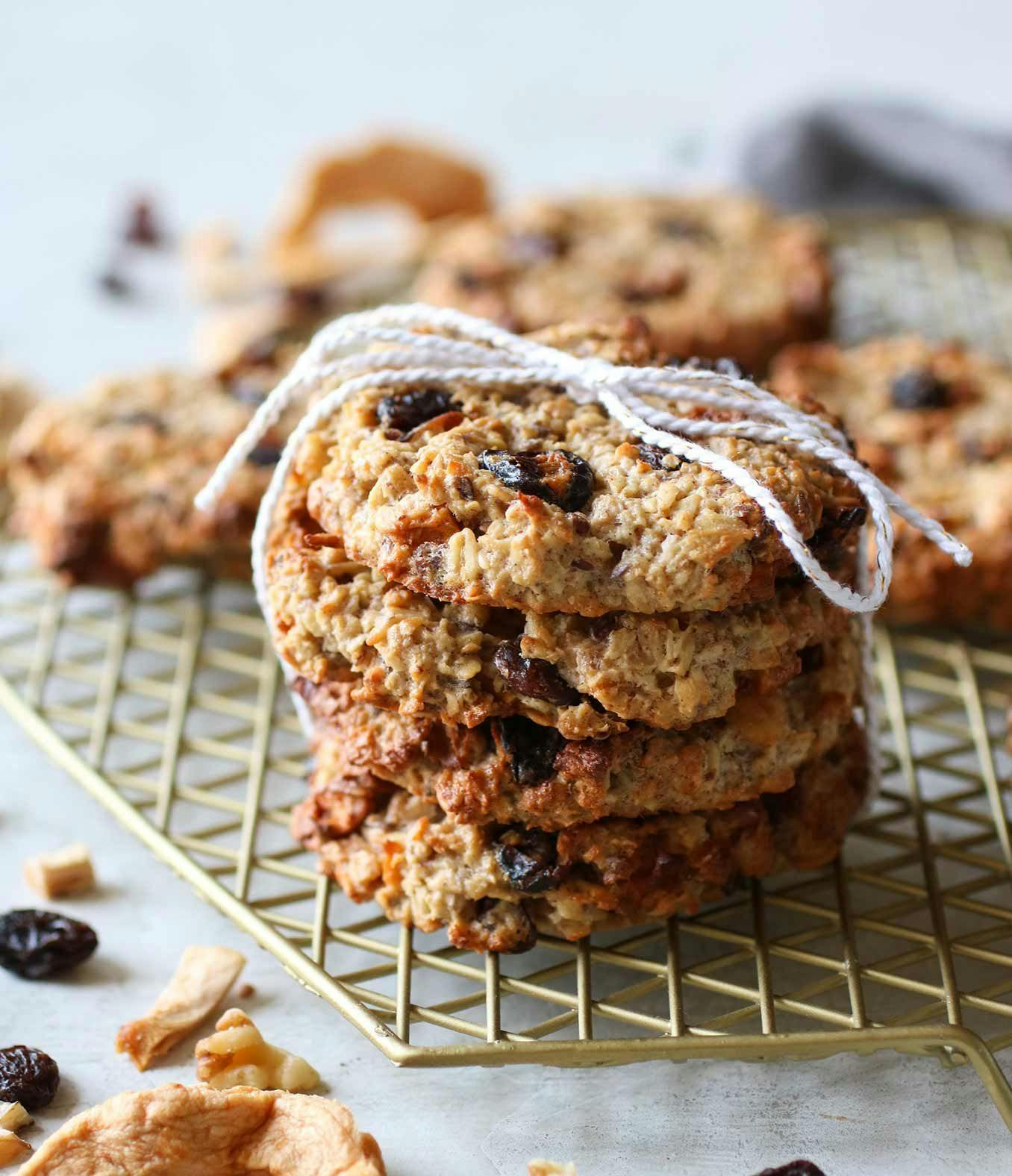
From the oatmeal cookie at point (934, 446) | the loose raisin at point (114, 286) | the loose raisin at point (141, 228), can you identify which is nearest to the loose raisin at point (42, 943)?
the oatmeal cookie at point (934, 446)

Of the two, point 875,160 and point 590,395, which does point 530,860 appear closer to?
point 590,395

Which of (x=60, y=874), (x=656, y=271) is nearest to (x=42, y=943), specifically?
(x=60, y=874)

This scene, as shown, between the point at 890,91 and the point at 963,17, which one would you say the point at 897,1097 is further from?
the point at 963,17

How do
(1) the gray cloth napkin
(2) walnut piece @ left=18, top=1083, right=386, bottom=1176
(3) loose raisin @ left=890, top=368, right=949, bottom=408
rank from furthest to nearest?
(1) the gray cloth napkin < (3) loose raisin @ left=890, top=368, right=949, bottom=408 < (2) walnut piece @ left=18, top=1083, right=386, bottom=1176

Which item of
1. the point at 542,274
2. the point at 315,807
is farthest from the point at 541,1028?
the point at 542,274

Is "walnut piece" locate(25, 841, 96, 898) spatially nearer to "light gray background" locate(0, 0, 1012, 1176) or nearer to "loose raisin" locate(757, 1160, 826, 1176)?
"light gray background" locate(0, 0, 1012, 1176)

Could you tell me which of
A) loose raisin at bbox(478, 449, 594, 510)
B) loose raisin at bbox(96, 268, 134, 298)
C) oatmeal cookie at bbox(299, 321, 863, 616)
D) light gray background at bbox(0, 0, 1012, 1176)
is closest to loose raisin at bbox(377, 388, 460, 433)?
oatmeal cookie at bbox(299, 321, 863, 616)
